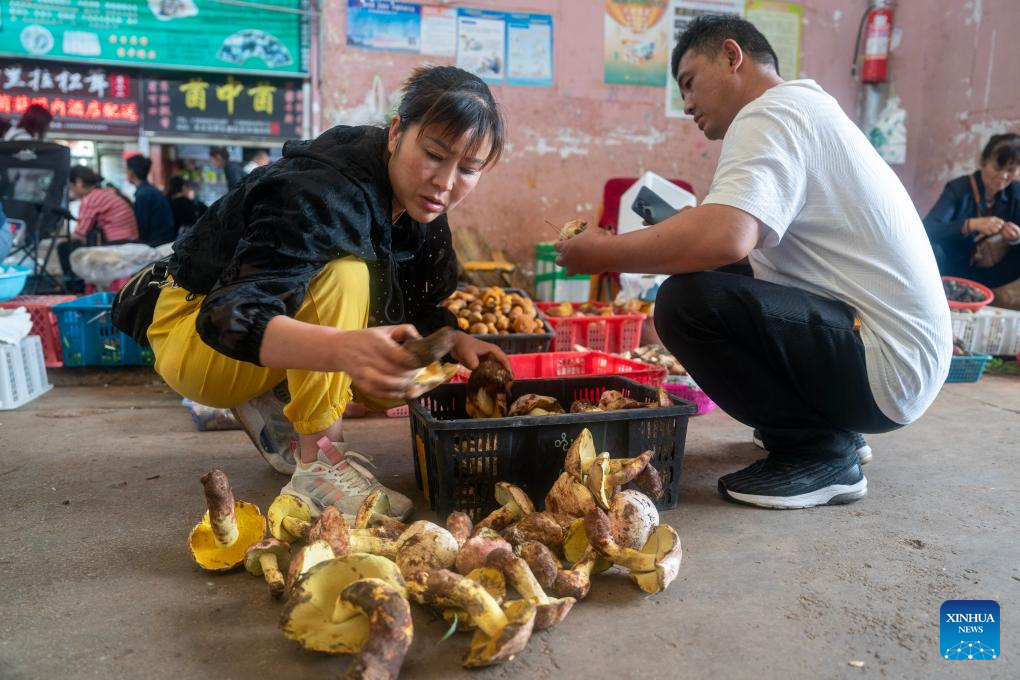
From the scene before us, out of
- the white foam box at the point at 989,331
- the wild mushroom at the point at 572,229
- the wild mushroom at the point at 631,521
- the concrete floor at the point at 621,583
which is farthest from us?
the white foam box at the point at 989,331

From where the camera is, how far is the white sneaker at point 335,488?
6.28ft

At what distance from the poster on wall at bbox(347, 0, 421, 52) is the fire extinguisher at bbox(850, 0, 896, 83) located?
13.3 feet

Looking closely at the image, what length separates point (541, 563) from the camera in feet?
4.91

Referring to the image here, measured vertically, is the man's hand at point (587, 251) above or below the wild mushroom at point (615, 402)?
above

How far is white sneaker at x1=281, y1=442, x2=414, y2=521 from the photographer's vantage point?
6.28ft

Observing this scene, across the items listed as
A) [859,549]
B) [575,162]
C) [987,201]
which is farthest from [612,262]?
[575,162]

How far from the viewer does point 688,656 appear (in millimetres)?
1308

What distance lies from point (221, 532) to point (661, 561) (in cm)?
92

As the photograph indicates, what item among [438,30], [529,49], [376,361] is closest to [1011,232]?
[529,49]

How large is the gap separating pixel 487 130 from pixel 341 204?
0.37 meters

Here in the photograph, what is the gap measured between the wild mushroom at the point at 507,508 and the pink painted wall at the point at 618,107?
4.72 m

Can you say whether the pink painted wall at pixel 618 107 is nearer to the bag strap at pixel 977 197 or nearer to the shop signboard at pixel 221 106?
the shop signboard at pixel 221 106

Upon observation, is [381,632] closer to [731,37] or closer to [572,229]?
[572,229]

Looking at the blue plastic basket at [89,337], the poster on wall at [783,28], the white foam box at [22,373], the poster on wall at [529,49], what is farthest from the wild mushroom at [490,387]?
the poster on wall at [783,28]
